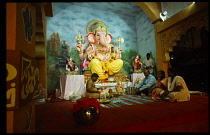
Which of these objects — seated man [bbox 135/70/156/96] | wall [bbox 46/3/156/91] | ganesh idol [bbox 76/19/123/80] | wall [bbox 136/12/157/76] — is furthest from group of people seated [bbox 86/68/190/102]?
wall [bbox 46/3/156/91]

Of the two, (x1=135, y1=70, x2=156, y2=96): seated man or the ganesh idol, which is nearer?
(x1=135, y1=70, x2=156, y2=96): seated man

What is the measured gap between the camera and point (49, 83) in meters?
6.32

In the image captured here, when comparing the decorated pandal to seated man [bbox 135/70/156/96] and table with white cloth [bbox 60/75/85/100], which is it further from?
seated man [bbox 135/70/156/96]

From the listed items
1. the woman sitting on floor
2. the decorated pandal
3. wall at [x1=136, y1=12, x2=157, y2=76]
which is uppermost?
wall at [x1=136, y1=12, x2=157, y2=76]

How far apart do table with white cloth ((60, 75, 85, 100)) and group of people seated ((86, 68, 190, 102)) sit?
1082 mm

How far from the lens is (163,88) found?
12.4ft

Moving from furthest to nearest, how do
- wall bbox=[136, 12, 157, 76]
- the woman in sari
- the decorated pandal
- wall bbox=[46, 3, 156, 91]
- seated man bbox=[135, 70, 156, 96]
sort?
wall bbox=[136, 12, 157, 76], wall bbox=[46, 3, 156, 91], the decorated pandal, seated man bbox=[135, 70, 156, 96], the woman in sari

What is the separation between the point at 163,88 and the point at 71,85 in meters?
3.33

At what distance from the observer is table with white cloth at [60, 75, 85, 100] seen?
4.64m

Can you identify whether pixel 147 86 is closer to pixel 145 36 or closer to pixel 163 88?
pixel 163 88

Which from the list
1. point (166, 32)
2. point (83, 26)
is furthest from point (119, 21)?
point (166, 32)

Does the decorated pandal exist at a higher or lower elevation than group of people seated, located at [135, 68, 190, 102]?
higher

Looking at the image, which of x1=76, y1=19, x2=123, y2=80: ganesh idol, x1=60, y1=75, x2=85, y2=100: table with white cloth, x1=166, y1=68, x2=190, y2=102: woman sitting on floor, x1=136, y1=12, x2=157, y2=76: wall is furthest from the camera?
x1=136, y1=12, x2=157, y2=76: wall
